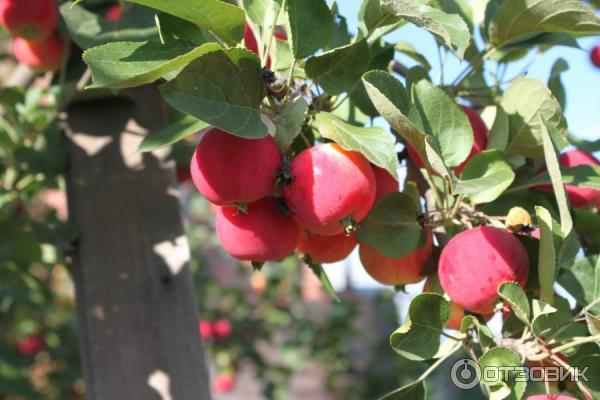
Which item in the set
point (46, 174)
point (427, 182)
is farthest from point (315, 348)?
point (427, 182)

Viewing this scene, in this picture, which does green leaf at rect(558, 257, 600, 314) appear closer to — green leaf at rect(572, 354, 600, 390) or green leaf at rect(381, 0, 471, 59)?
green leaf at rect(572, 354, 600, 390)

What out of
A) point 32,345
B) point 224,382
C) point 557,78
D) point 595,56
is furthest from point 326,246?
point 224,382

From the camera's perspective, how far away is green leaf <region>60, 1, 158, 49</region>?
102 centimetres

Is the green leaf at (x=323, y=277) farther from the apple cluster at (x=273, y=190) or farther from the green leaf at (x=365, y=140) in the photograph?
the green leaf at (x=365, y=140)

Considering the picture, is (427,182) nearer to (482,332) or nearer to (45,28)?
(482,332)

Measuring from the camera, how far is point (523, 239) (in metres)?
0.82

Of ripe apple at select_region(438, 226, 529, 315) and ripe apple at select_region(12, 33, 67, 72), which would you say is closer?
ripe apple at select_region(438, 226, 529, 315)

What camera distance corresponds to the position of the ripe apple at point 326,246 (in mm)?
868

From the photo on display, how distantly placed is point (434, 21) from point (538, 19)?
246mm

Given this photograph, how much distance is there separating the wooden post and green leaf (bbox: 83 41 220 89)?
479 millimetres

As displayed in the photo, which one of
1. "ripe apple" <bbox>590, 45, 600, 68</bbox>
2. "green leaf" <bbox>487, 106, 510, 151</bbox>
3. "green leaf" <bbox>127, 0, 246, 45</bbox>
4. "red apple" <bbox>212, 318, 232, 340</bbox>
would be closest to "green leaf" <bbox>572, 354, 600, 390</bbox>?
"green leaf" <bbox>487, 106, 510, 151</bbox>

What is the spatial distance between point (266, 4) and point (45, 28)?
572mm

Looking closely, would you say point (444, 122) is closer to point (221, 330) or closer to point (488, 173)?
point (488, 173)

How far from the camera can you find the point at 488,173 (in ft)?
2.63
